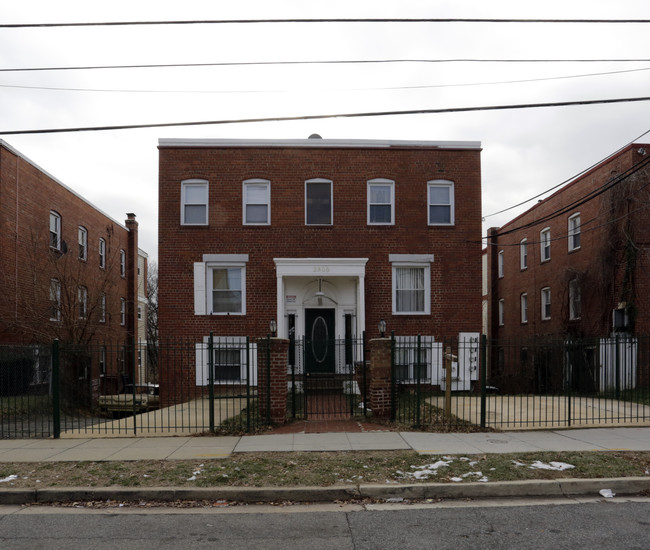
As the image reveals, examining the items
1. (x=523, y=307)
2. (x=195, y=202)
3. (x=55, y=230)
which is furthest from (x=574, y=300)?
(x=55, y=230)

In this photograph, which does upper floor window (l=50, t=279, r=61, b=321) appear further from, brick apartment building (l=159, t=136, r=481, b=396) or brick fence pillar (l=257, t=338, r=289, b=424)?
brick fence pillar (l=257, t=338, r=289, b=424)

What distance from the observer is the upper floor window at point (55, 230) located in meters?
24.0

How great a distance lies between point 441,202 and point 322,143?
177 inches

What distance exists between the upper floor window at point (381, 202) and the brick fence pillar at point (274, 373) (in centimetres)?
846

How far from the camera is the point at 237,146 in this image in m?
18.8

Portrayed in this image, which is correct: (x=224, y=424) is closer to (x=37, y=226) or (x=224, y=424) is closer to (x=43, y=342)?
(x=43, y=342)

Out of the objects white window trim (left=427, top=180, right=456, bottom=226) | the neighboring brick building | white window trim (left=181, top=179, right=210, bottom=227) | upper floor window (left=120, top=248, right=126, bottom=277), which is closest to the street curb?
the neighboring brick building

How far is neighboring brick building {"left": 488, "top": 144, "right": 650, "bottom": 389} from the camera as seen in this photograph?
19734mm

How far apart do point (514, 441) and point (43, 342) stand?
1579 centimetres

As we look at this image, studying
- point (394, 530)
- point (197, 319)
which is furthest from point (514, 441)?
point (197, 319)

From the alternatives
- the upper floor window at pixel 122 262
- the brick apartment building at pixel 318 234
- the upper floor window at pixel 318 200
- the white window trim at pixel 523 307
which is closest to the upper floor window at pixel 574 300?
the white window trim at pixel 523 307

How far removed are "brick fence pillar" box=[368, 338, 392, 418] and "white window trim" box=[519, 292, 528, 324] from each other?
19254mm

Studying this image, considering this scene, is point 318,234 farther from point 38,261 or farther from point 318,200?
point 38,261

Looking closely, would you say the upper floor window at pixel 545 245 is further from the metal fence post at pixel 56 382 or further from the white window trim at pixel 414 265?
the metal fence post at pixel 56 382
